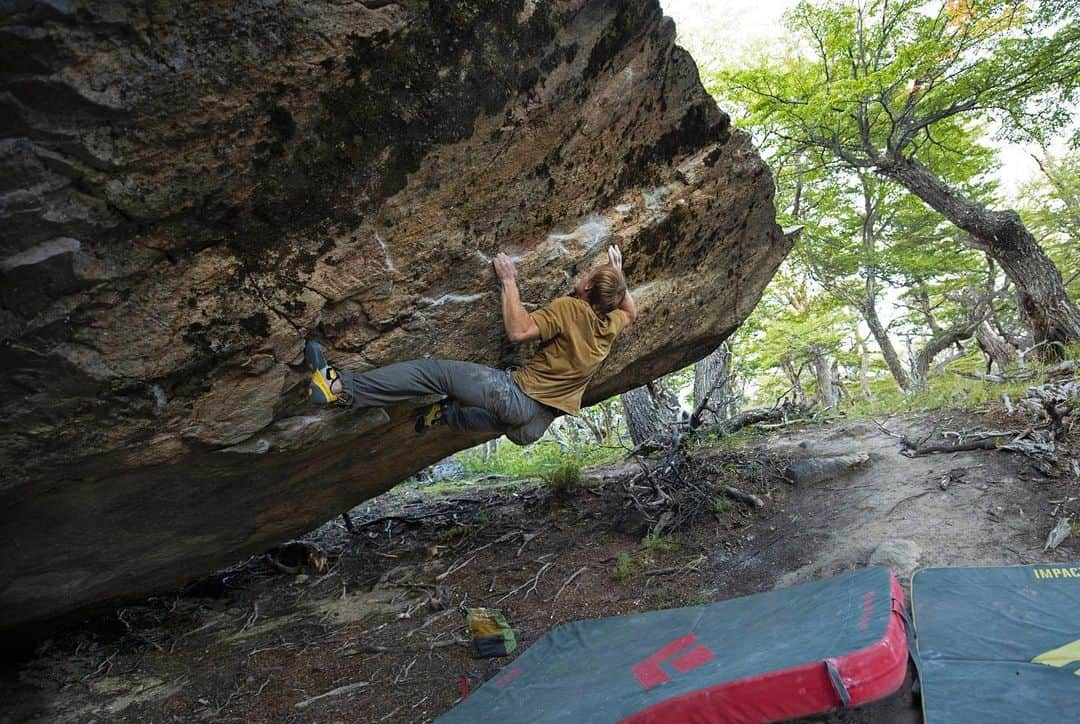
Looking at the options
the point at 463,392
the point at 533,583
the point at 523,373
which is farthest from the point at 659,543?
the point at 463,392

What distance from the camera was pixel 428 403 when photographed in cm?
519

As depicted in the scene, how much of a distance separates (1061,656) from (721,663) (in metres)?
1.77

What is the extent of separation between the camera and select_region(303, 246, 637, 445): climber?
4.16m

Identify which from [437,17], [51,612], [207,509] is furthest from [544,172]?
[51,612]

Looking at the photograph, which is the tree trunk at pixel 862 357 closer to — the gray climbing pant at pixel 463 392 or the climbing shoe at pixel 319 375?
the gray climbing pant at pixel 463 392

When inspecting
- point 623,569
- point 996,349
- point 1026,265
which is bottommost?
point 623,569

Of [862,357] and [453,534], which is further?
[862,357]

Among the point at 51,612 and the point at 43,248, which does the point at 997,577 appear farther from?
the point at 51,612

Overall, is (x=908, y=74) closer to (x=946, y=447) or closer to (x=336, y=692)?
(x=946, y=447)

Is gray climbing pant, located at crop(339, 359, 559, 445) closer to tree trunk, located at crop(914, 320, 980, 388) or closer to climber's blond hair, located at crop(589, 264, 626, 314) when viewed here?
climber's blond hair, located at crop(589, 264, 626, 314)

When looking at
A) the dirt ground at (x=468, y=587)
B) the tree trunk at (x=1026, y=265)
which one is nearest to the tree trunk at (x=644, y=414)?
the dirt ground at (x=468, y=587)

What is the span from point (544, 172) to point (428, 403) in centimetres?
219

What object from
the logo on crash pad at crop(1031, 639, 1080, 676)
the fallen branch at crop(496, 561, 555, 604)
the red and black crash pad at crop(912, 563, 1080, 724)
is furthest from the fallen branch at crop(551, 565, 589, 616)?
the logo on crash pad at crop(1031, 639, 1080, 676)

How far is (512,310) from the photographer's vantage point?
170 inches
